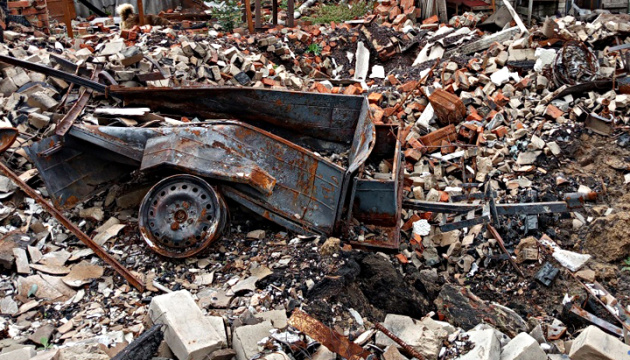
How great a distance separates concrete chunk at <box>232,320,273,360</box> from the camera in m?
3.84

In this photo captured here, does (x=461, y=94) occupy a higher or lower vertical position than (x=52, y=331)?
higher

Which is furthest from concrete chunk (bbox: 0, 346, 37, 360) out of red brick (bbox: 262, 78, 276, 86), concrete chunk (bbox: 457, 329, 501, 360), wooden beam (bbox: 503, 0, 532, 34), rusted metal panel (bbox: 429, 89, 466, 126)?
wooden beam (bbox: 503, 0, 532, 34)

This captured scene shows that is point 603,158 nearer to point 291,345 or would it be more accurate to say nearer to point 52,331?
point 291,345

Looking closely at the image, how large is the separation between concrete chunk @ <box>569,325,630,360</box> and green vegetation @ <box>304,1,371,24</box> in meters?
9.25

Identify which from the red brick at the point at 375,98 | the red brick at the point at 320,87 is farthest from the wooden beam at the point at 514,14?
the red brick at the point at 320,87

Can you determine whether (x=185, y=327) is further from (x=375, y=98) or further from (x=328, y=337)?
(x=375, y=98)

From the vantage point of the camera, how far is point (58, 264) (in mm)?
5098

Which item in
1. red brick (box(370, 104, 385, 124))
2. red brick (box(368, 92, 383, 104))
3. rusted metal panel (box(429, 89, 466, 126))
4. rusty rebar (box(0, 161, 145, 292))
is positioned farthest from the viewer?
red brick (box(368, 92, 383, 104))

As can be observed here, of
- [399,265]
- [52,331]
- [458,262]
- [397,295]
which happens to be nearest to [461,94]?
[458,262]

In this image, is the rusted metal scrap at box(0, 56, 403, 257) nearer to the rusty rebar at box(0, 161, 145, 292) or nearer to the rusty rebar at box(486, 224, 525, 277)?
the rusty rebar at box(0, 161, 145, 292)

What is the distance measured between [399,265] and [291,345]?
66.7 inches

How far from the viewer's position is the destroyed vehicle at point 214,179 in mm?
5180

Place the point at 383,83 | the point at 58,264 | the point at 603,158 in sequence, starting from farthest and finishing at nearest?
1. the point at 383,83
2. the point at 603,158
3. the point at 58,264

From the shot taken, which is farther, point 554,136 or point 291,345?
point 554,136
